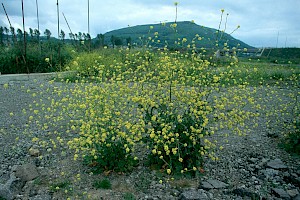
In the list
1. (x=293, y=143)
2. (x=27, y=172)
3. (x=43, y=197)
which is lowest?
(x=43, y=197)

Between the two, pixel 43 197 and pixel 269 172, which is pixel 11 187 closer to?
pixel 43 197

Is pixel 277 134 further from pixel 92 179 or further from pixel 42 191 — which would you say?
pixel 42 191

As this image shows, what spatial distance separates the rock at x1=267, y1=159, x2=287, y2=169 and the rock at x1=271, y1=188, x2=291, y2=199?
504 mm

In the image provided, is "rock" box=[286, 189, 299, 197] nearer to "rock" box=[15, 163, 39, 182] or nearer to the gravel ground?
the gravel ground

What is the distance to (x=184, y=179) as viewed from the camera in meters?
3.66

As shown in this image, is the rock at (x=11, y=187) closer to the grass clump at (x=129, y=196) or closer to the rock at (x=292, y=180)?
the grass clump at (x=129, y=196)

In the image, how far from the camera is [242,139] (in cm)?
484

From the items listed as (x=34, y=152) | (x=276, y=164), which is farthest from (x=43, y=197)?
(x=276, y=164)

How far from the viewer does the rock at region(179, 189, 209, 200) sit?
10.6ft

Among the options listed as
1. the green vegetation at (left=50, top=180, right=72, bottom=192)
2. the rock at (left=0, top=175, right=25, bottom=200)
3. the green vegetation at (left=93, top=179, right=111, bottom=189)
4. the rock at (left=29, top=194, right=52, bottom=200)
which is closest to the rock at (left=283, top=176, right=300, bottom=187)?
the green vegetation at (left=93, top=179, right=111, bottom=189)

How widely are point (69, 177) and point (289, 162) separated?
2.81 m

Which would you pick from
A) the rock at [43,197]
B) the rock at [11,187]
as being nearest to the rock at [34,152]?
the rock at [11,187]

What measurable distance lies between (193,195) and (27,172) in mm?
1912

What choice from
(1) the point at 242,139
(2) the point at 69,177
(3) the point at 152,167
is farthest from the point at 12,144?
(1) the point at 242,139
